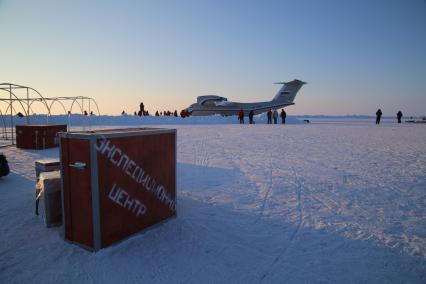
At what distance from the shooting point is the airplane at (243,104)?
43250 millimetres

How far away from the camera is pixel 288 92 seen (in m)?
43.5

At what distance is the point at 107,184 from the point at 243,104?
41.5 m

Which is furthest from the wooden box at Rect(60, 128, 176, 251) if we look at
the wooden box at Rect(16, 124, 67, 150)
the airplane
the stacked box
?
the airplane

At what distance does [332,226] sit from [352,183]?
9.00ft

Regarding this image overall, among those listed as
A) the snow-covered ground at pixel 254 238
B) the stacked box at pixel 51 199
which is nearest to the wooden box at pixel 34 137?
the snow-covered ground at pixel 254 238

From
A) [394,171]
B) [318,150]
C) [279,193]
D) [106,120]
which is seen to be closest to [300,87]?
[106,120]

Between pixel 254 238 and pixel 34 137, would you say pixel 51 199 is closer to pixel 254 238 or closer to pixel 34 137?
pixel 254 238

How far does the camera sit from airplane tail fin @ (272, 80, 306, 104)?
140 feet

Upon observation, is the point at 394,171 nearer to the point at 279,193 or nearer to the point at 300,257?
the point at 279,193

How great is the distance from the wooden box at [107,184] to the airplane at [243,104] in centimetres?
4029

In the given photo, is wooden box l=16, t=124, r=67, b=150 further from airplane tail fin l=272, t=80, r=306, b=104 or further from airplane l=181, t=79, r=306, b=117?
airplane tail fin l=272, t=80, r=306, b=104

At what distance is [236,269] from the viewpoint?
9.87 feet

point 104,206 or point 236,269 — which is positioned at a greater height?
point 104,206

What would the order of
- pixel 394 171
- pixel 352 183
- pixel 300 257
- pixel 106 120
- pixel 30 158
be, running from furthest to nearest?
pixel 106 120
pixel 30 158
pixel 394 171
pixel 352 183
pixel 300 257
